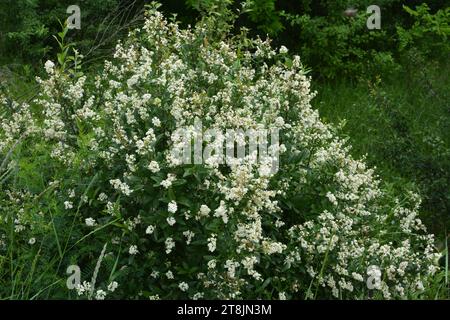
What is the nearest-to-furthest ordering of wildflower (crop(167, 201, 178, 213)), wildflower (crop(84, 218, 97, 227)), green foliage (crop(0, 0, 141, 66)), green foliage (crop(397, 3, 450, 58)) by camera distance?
1. wildflower (crop(167, 201, 178, 213))
2. wildflower (crop(84, 218, 97, 227))
3. green foliage (crop(397, 3, 450, 58))
4. green foliage (crop(0, 0, 141, 66))

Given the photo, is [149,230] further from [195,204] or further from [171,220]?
[195,204]

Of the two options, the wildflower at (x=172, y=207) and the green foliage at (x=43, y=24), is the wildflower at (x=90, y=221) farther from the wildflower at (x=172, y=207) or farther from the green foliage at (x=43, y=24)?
the green foliage at (x=43, y=24)

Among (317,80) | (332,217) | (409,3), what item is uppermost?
(332,217)

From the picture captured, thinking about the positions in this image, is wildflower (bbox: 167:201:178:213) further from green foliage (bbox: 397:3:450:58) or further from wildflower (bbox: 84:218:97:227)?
green foliage (bbox: 397:3:450:58)

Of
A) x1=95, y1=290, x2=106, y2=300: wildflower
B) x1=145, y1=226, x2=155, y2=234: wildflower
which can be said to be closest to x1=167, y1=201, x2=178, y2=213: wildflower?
x1=145, y1=226, x2=155, y2=234: wildflower

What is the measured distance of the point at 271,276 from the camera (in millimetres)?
3496

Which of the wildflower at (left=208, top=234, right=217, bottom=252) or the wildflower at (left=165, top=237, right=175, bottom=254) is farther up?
the wildflower at (left=208, top=234, right=217, bottom=252)

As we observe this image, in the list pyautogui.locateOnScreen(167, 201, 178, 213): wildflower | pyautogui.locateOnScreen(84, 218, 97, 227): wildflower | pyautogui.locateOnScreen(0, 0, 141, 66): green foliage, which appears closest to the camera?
pyautogui.locateOnScreen(167, 201, 178, 213): wildflower

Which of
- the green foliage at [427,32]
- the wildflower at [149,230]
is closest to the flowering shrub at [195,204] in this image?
the wildflower at [149,230]

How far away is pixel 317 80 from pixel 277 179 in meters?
4.10

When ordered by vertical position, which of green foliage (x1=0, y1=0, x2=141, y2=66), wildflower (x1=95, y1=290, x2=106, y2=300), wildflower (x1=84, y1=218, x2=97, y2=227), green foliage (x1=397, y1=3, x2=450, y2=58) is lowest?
green foliage (x1=0, y1=0, x2=141, y2=66)

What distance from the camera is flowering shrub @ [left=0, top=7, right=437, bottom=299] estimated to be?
317cm
